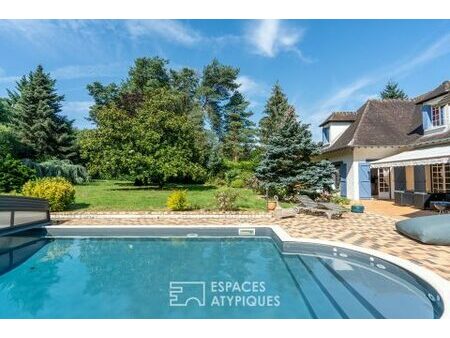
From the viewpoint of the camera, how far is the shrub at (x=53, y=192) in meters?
17.7

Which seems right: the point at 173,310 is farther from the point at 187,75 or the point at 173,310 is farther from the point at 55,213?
the point at 187,75

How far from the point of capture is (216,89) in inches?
2336

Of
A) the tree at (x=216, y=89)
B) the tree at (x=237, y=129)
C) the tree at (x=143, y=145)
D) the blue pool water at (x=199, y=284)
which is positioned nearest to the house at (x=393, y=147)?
the blue pool water at (x=199, y=284)

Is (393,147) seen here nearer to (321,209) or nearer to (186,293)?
(321,209)

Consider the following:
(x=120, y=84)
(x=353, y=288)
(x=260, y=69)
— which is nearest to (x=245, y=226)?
(x=353, y=288)

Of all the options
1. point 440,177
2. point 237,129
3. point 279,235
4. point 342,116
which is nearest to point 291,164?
point 342,116

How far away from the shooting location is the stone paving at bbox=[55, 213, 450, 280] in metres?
8.95

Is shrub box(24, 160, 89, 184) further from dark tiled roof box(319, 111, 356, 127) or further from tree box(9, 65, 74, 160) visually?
dark tiled roof box(319, 111, 356, 127)

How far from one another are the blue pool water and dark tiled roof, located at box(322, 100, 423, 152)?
56.5 ft

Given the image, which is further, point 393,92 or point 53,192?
point 393,92

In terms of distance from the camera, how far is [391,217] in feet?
54.1

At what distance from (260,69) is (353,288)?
43.4 m

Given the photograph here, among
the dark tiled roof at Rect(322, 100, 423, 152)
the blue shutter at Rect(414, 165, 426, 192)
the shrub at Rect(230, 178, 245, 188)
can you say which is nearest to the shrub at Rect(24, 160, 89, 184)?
the shrub at Rect(230, 178, 245, 188)

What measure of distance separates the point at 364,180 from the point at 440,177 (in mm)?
4962
